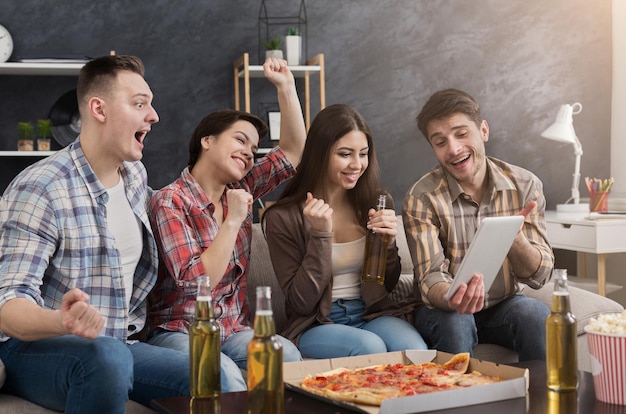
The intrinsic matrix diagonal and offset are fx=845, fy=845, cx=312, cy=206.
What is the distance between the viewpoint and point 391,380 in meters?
1.79

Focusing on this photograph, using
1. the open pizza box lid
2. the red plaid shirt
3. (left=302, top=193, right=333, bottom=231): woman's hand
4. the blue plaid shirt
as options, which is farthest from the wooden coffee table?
(left=302, top=193, right=333, bottom=231): woman's hand

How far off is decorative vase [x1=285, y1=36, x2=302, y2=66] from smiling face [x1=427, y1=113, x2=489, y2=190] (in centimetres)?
207

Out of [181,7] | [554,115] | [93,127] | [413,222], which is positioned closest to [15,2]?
[181,7]

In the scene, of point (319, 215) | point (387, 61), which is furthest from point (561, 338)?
point (387, 61)

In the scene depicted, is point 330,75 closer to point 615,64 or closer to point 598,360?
point 615,64

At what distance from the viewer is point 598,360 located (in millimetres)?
1717

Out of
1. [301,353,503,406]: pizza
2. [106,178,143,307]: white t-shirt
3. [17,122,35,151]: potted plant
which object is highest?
[17,122,35,151]: potted plant

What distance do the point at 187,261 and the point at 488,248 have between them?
836mm

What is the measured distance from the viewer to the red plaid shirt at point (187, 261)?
2406 millimetres

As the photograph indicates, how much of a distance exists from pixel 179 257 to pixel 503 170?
114 cm

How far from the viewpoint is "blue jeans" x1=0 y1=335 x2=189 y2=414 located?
198cm

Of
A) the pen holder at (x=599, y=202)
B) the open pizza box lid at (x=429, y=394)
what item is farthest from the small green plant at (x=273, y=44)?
the open pizza box lid at (x=429, y=394)

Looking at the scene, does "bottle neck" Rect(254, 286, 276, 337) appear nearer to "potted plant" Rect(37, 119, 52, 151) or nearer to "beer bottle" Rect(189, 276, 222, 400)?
"beer bottle" Rect(189, 276, 222, 400)

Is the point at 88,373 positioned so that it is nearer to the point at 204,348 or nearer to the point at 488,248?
the point at 204,348
